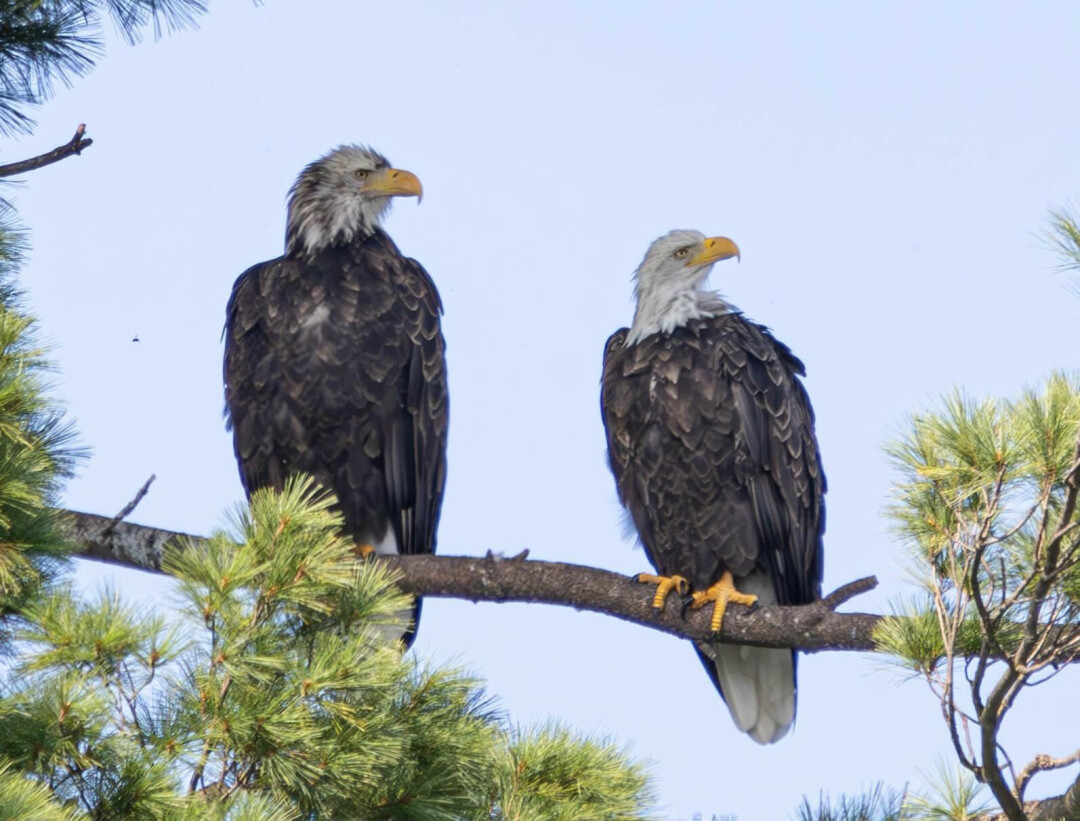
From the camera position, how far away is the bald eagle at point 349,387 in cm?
533

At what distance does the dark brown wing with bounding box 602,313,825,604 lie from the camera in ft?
17.9

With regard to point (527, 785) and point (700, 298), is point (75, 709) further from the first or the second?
point (700, 298)

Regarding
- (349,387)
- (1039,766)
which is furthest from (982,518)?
(349,387)

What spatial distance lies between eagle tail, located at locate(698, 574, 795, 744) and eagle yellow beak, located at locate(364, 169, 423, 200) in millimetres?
2215

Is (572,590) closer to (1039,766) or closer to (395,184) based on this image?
(1039,766)

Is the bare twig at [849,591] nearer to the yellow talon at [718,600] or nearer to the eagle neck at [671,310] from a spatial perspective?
the yellow talon at [718,600]

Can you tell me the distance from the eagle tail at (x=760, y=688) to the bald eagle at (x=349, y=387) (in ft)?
4.17

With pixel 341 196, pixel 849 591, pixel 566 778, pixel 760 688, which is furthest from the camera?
pixel 341 196

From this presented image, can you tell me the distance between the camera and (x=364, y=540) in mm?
5500

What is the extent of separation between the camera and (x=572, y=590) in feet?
14.7

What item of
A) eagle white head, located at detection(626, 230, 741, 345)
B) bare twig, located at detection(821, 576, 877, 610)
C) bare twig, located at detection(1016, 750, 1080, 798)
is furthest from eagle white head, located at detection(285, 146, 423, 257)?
bare twig, located at detection(1016, 750, 1080, 798)

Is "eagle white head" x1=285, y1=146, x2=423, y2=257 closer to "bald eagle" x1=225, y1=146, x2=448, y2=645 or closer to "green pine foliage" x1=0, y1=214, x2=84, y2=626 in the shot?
"bald eagle" x1=225, y1=146, x2=448, y2=645

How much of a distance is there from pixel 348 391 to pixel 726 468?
1.39 meters

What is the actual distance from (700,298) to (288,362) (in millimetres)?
1682
